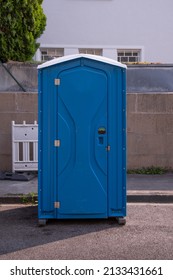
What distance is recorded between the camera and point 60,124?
6711mm

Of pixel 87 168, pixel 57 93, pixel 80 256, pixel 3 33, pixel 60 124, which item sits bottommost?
pixel 80 256

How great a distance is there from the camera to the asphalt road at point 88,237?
551 centimetres

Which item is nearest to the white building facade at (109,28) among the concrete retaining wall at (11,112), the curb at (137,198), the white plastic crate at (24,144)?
the concrete retaining wall at (11,112)

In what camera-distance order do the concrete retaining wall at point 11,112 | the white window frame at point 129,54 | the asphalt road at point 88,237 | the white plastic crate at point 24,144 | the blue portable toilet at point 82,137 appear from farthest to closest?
the white window frame at point 129,54
the concrete retaining wall at point 11,112
the white plastic crate at point 24,144
the blue portable toilet at point 82,137
the asphalt road at point 88,237

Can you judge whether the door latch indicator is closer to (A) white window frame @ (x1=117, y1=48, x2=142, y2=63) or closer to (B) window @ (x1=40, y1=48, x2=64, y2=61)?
(B) window @ (x1=40, y1=48, x2=64, y2=61)

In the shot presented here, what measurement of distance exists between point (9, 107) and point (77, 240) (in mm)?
4990

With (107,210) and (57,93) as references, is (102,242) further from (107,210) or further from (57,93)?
(57,93)

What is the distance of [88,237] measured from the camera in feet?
20.5

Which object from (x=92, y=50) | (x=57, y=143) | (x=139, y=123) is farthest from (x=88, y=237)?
(x=92, y=50)

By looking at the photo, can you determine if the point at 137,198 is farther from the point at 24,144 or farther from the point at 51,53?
the point at 51,53

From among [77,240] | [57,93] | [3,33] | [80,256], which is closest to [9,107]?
[3,33]

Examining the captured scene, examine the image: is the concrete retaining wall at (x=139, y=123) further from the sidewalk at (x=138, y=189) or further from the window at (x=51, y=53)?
the window at (x=51, y=53)

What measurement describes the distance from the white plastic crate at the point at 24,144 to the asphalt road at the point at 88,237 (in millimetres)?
2304

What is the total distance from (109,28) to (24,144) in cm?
586
